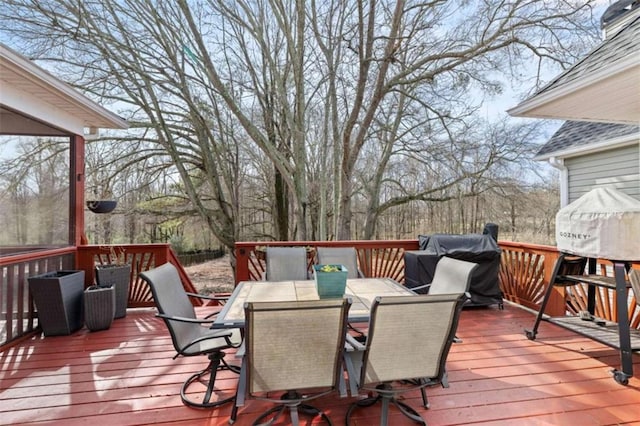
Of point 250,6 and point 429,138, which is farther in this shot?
point 429,138

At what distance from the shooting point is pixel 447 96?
7.93 m

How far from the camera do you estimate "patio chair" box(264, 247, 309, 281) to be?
3652 millimetres

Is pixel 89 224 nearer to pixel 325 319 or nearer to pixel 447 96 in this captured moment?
pixel 325 319

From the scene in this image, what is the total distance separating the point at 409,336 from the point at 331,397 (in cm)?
96

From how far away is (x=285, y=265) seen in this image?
12.1 feet

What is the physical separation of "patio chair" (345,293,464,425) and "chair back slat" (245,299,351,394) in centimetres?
18

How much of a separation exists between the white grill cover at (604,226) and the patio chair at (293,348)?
2475 mm

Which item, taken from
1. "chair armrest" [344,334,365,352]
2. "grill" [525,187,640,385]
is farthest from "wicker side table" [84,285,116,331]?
"grill" [525,187,640,385]

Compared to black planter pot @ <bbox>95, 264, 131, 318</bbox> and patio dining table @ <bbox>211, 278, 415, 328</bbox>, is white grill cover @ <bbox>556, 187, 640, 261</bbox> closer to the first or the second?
patio dining table @ <bbox>211, 278, 415, 328</bbox>

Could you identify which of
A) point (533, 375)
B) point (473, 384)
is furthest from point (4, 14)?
point (533, 375)

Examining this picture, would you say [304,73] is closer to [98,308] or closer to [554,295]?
[98,308]

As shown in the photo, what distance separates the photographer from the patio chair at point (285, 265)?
12.0 ft

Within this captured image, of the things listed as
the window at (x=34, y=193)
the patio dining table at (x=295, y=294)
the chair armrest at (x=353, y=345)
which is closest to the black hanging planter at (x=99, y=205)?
the window at (x=34, y=193)

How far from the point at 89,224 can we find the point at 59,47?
4492 mm
